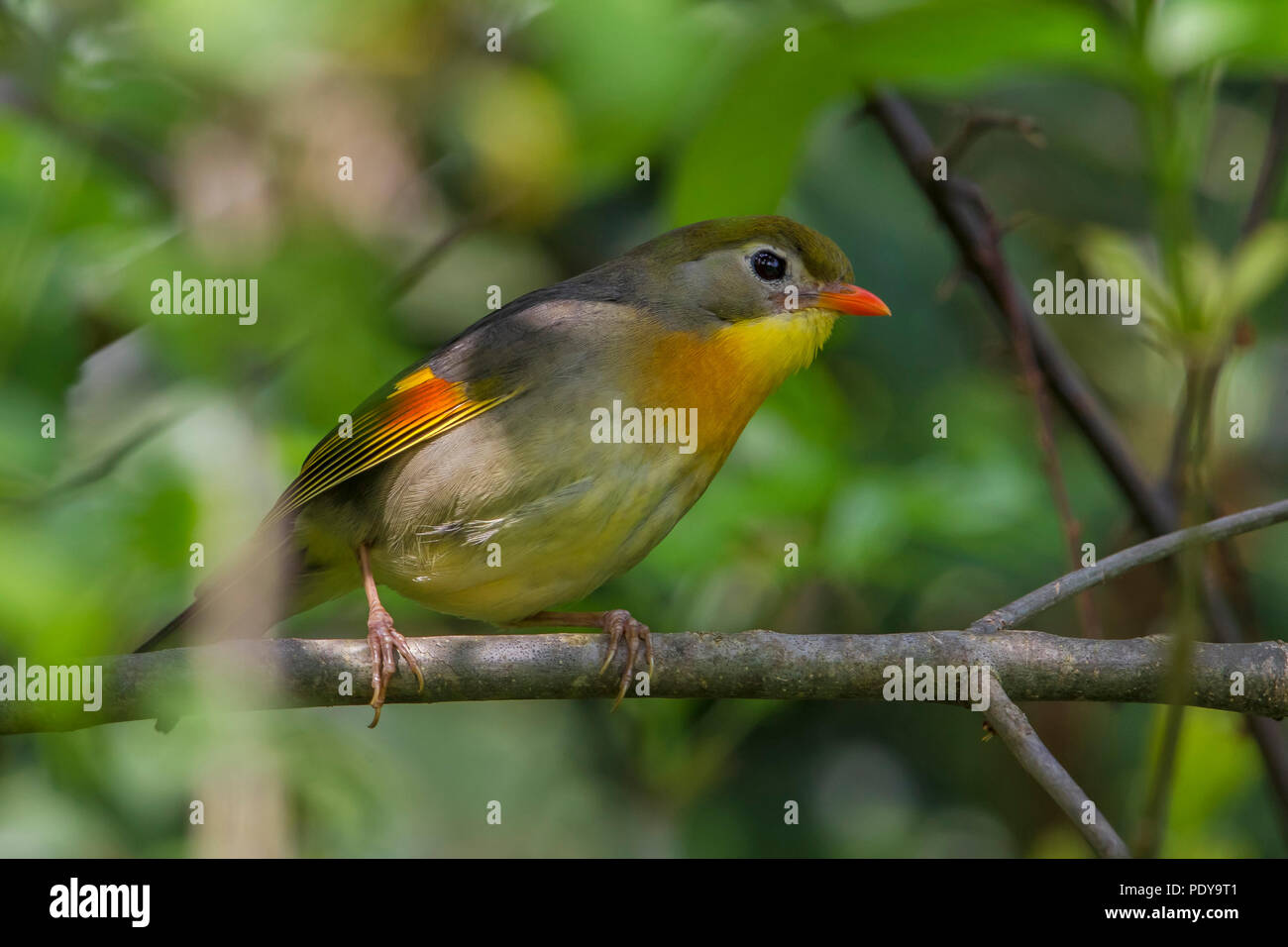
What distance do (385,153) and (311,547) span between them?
1476 millimetres

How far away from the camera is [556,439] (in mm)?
3967

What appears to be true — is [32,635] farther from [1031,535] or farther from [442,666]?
[1031,535]

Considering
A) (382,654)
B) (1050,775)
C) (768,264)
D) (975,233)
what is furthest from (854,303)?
(1050,775)

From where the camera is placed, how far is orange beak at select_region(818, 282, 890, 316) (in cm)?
442

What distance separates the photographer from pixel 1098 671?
3023 millimetres

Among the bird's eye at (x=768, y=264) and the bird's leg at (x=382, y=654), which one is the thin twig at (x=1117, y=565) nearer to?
the bird's leg at (x=382, y=654)

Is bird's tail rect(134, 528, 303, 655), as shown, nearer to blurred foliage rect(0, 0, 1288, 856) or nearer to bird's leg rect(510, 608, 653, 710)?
blurred foliage rect(0, 0, 1288, 856)

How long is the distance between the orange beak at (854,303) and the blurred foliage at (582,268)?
0.86 feet

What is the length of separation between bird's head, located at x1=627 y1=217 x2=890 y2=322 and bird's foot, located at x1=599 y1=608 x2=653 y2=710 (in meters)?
1.15

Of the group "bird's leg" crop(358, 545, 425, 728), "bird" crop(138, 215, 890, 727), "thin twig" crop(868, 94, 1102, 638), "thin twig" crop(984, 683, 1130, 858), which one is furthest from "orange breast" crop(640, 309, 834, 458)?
"thin twig" crop(984, 683, 1130, 858)

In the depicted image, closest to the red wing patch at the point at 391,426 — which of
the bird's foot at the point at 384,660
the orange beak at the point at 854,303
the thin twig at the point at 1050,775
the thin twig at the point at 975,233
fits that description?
the bird's foot at the point at 384,660

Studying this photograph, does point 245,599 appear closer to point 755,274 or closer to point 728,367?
point 728,367

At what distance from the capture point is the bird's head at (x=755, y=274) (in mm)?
4438

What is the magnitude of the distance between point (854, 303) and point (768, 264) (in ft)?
1.08
